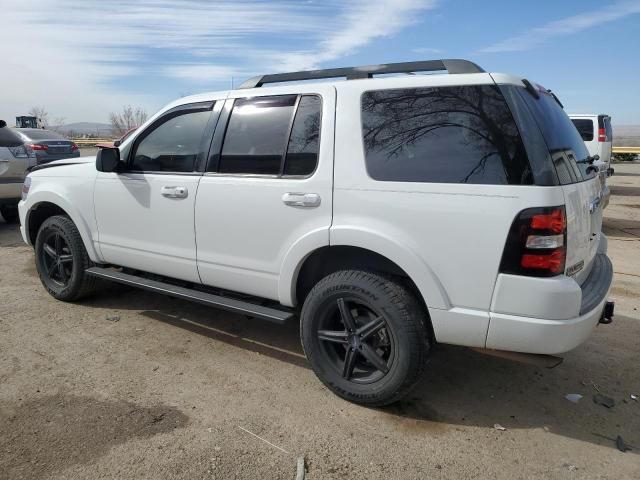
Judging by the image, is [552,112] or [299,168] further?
[299,168]

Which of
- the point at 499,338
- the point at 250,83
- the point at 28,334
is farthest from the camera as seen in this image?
the point at 28,334

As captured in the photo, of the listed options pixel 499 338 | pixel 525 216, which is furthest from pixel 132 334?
pixel 525 216

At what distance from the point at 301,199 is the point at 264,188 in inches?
12.1

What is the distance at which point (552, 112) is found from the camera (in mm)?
2906

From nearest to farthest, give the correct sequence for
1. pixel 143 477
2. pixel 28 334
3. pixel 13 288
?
pixel 143 477
pixel 28 334
pixel 13 288

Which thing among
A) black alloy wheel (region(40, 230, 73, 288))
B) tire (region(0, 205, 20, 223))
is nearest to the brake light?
black alloy wheel (region(40, 230, 73, 288))

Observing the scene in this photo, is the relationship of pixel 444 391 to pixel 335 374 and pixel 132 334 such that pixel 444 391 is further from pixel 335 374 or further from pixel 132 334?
pixel 132 334

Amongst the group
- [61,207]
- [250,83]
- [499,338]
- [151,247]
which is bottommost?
[499,338]

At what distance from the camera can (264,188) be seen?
325 centimetres

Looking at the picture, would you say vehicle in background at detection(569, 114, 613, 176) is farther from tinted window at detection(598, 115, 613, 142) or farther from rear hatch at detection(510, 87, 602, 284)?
rear hatch at detection(510, 87, 602, 284)

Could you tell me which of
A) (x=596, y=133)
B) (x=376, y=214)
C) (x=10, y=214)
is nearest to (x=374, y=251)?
(x=376, y=214)

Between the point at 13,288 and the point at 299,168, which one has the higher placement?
the point at 299,168

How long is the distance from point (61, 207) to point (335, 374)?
10.0ft

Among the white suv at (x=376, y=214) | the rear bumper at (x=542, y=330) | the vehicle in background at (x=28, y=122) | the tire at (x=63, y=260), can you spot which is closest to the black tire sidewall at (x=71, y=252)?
the tire at (x=63, y=260)
